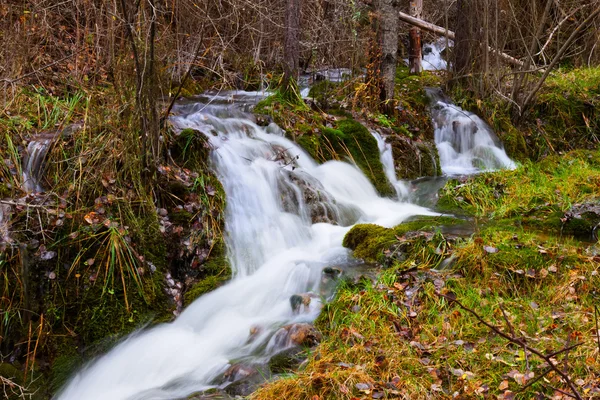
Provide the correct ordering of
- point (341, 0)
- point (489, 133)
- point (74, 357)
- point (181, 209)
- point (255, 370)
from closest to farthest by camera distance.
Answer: point (255, 370) → point (74, 357) → point (181, 209) → point (489, 133) → point (341, 0)

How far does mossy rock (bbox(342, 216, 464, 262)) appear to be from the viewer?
4880mm

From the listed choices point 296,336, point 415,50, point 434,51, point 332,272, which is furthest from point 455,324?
point 434,51

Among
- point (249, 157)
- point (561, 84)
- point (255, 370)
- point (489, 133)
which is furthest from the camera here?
point (561, 84)

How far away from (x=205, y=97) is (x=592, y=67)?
26.5ft

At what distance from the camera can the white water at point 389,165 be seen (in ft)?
23.8

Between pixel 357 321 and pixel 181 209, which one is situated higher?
pixel 181 209

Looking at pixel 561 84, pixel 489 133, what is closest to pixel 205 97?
pixel 489 133

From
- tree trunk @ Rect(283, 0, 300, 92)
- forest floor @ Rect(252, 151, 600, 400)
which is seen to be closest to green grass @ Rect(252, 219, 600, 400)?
forest floor @ Rect(252, 151, 600, 400)

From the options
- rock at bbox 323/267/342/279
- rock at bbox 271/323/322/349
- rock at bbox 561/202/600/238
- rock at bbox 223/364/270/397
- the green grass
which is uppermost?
rock at bbox 561/202/600/238

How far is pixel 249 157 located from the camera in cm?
641

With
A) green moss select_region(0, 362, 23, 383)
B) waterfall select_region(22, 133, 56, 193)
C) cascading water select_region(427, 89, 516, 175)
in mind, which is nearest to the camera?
green moss select_region(0, 362, 23, 383)

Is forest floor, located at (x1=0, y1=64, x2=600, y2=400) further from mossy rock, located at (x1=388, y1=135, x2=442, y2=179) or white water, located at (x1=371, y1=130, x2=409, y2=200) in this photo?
mossy rock, located at (x1=388, y1=135, x2=442, y2=179)

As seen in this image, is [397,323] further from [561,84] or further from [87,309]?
[561,84]

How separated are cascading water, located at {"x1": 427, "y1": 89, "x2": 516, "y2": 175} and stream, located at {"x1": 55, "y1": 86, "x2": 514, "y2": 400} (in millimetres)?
24
